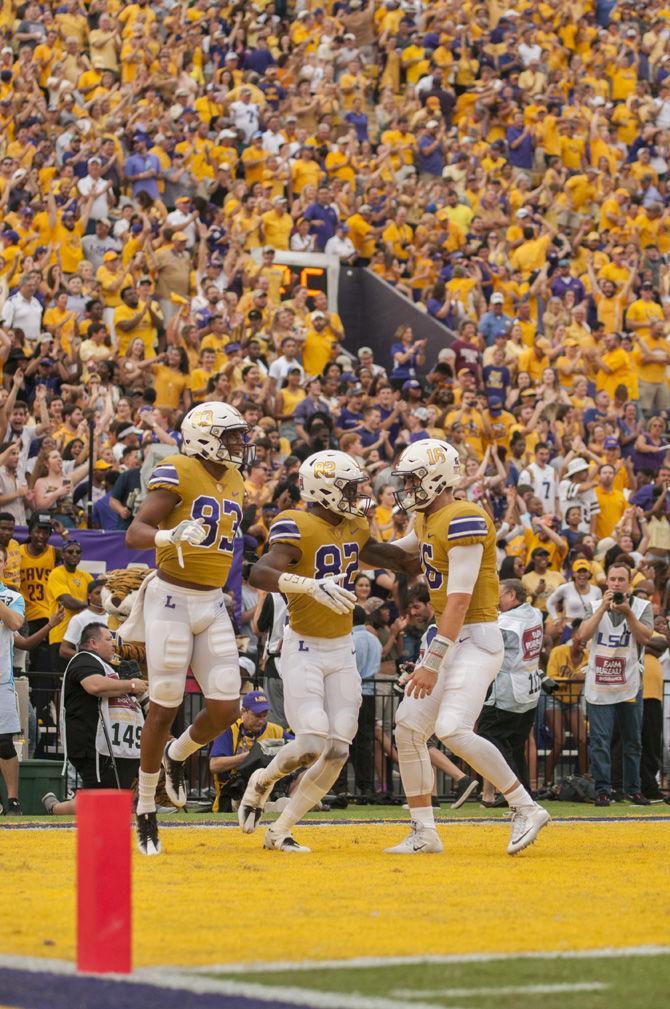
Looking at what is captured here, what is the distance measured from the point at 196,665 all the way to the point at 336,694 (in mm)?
728

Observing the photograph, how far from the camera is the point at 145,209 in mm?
20672

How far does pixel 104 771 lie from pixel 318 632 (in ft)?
10.1

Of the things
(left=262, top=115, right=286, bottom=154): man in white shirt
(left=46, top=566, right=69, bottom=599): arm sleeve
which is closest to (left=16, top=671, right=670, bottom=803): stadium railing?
(left=46, top=566, right=69, bottom=599): arm sleeve

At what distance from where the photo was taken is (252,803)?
9.90 metres

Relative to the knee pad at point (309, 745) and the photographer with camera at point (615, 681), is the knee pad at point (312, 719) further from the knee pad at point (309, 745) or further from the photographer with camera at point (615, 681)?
the photographer with camera at point (615, 681)

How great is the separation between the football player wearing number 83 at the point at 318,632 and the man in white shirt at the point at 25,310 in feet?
29.1

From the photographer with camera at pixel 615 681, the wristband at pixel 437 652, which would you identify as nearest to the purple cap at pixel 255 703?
the photographer with camera at pixel 615 681

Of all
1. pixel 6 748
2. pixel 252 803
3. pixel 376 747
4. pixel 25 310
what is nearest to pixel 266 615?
pixel 376 747

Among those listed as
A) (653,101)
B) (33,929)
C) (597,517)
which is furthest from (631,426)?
(33,929)

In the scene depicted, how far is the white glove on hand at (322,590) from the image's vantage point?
897cm

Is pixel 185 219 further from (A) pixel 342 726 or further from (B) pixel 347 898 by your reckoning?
(B) pixel 347 898

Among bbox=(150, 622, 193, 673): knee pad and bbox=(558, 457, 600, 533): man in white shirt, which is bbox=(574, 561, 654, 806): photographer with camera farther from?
bbox=(150, 622, 193, 673): knee pad

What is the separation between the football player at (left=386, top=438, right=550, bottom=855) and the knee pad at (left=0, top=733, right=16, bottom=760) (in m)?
3.81

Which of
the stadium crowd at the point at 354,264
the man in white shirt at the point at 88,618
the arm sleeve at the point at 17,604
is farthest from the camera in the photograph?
the stadium crowd at the point at 354,264
